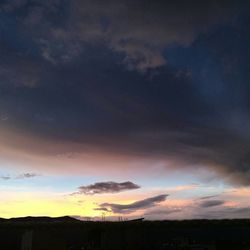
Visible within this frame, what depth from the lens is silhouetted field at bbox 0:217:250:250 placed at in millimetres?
41531

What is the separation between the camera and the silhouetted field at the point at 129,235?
41531 mm

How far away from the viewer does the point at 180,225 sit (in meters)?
44.1

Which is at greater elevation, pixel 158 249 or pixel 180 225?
pixel 180 225

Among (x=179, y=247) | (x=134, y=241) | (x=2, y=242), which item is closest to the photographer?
(x=179, y=247)

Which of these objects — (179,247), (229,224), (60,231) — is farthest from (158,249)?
(60,231)

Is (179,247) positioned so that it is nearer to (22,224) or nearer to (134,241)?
(134,241)

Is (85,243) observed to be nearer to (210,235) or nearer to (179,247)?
(179,247)

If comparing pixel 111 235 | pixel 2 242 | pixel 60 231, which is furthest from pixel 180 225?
pixel 2 242

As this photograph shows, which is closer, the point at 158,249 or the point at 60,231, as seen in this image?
the point at 158,249

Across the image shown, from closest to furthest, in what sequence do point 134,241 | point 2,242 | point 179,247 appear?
1. point 179,247
2. point 134,241
3. point 2,242

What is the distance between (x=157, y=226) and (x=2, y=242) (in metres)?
21.4

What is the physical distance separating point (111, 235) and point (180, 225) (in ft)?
29.5

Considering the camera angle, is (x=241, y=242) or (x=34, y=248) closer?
(x=241, y=242)

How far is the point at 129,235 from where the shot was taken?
146 feet
